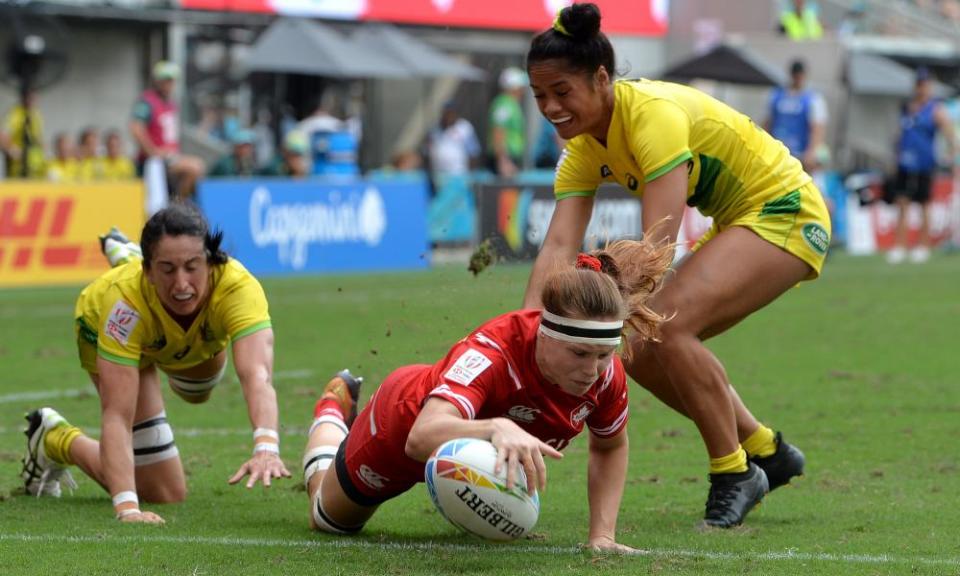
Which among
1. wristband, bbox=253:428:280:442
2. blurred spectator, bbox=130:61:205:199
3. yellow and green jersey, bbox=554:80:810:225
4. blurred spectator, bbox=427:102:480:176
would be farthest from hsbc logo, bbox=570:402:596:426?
blurred spectator, bbox=427:102:480:176

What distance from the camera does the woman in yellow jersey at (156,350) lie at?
6125 mm

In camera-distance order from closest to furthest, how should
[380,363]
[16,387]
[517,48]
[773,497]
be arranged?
1. [773,497]
2. [16,387]
3. [380,363]
4. [517,48]

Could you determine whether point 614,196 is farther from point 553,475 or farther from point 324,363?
point 553,475

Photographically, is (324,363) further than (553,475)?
Yes

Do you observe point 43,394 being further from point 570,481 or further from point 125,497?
point 570,481

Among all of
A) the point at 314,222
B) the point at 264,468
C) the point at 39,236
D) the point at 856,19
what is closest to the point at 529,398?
the point at 264,468

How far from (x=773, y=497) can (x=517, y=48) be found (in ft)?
71.5

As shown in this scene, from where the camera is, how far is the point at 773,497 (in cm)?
688

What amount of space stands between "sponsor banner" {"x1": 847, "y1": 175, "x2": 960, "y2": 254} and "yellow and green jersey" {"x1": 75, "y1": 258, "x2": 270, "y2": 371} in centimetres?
1937

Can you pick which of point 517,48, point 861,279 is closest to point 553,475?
point 861,279

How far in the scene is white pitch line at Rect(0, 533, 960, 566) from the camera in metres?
5.38

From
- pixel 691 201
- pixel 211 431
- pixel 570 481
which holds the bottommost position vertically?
pixel 211 431

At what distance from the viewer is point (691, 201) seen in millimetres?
6438

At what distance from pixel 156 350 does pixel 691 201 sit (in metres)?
2.26
